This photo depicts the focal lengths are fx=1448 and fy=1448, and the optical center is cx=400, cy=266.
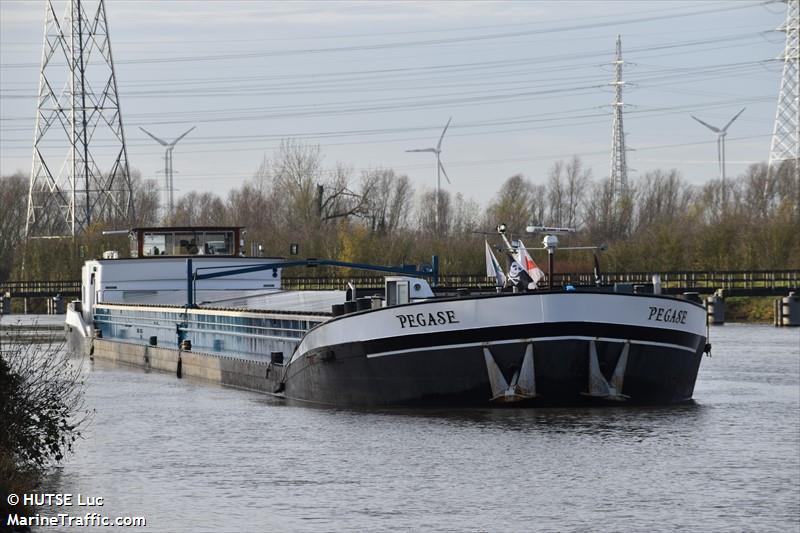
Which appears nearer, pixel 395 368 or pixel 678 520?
pixel 678 520

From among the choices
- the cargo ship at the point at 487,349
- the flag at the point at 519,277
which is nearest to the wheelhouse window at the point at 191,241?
the cargo ship at the point at 487,349

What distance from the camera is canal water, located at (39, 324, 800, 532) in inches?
662

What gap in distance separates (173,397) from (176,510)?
13.5 metres

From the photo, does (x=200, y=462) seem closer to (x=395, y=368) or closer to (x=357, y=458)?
(x=357, y=458)

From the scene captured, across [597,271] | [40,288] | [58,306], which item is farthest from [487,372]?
[58,306]

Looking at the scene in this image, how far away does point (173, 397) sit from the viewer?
30.4m

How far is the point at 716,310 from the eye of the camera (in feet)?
207

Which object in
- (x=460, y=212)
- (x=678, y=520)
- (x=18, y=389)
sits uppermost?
(x=460, y=212)

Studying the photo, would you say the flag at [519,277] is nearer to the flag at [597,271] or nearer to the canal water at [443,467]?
the flag at [597,271]

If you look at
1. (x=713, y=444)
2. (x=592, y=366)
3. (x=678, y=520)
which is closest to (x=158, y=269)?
(x=592, y=366)

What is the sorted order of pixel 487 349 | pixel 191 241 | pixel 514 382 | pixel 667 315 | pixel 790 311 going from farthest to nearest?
pixel 790 311
pixel 191 241
pixel 667 315
pixel 514 382
pixel 487 349

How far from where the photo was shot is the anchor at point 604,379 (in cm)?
2454

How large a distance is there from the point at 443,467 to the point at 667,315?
279 inches

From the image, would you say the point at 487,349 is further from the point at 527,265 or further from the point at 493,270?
the point at 493,270
